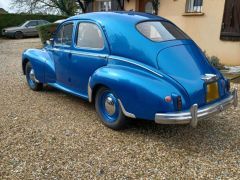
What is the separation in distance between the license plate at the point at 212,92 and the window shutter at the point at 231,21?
18.1ft

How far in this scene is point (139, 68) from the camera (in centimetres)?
394

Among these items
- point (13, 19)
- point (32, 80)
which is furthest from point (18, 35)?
point (32, 80)

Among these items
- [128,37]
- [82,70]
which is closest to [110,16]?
[128,37]

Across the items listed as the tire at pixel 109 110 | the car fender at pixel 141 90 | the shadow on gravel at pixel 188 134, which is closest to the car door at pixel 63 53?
the tire at pixel 109 110

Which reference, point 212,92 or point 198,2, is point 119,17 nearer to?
point 212,92

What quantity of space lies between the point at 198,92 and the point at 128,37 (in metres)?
1.30

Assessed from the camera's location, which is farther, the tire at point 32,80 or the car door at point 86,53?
the tire at point 32,80

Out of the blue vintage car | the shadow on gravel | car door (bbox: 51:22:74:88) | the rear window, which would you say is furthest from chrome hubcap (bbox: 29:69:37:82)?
the rear window

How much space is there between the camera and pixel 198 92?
A: 373 centimetres

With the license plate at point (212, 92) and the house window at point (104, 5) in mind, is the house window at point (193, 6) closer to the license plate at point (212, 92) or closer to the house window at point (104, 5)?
the house window at point (104, 5)

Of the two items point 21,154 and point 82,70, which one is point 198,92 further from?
point 21,154

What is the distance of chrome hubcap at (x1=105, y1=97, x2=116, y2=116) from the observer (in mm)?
4329

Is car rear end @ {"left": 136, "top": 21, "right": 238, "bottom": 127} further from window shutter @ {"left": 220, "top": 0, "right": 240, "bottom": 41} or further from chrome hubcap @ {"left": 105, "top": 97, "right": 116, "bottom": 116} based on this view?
window shutter @ {"left": 220, "top": 0, "right": 240, "bottom": 41}

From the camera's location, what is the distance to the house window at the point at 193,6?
993 centimetres
